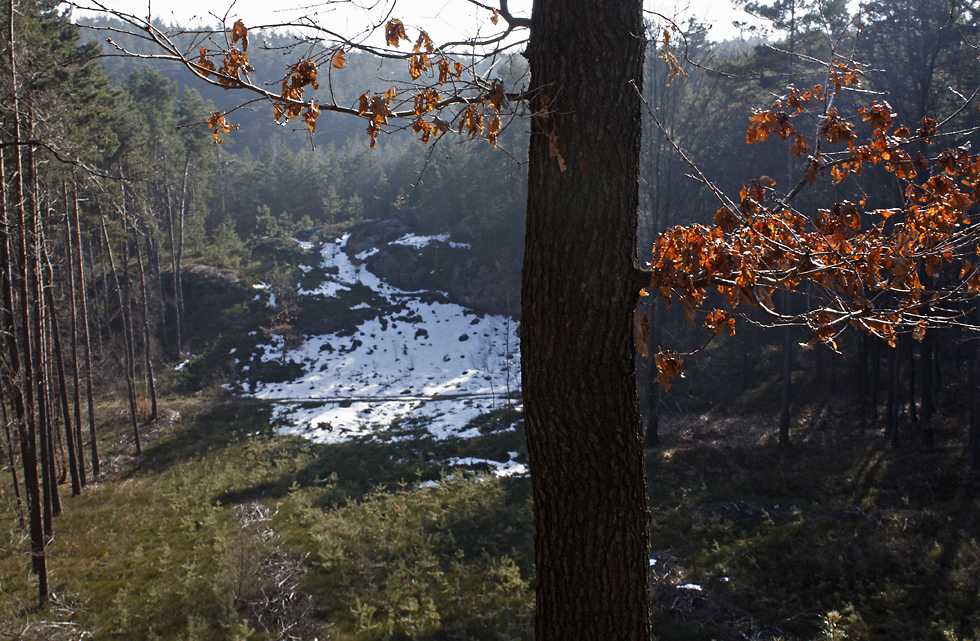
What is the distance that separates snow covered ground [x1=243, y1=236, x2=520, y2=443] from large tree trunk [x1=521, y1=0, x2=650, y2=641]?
1665 centimetres

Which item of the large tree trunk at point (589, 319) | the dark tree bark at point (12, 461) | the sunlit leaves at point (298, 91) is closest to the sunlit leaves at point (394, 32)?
the sunlit leaves at point (298, 91)

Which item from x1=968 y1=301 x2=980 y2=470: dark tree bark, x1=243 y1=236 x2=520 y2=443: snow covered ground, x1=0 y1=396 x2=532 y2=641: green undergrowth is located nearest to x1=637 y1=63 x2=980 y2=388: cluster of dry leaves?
x1=0 y1=396 x2=532 y2=641: green undergrowth

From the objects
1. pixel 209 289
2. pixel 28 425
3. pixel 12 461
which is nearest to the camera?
pixel 28 425

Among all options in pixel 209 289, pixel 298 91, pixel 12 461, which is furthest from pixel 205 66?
pixel 209 289

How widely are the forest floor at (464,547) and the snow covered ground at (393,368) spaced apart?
5.17 meters

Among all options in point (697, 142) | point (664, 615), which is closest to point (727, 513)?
point (664, 615)

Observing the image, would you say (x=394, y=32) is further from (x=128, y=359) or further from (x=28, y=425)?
(x=128, y=359)

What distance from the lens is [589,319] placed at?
263 cm

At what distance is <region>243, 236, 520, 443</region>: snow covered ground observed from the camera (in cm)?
2209

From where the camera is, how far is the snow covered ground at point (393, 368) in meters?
22.1

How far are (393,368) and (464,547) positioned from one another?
69.1 ft

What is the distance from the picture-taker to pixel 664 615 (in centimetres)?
737

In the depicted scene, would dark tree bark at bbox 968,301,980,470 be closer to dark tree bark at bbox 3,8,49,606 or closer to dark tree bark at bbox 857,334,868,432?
dark tree bark at bbox 857,334,868,432

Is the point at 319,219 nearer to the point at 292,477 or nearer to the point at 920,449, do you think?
the point at 292,477
